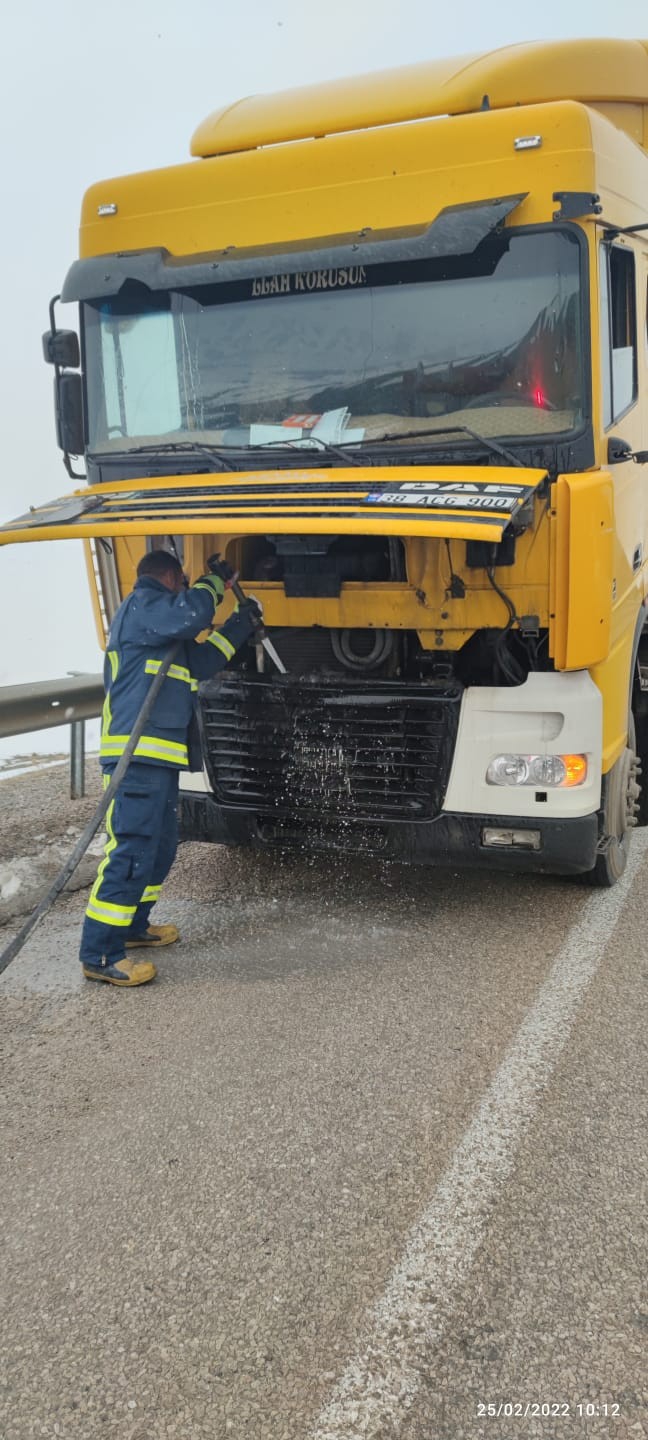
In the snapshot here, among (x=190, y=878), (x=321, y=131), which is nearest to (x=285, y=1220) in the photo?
(x=190, y=878)

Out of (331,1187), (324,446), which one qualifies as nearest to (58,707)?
(324,446)

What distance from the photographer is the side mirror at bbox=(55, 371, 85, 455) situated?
5461 millimetres

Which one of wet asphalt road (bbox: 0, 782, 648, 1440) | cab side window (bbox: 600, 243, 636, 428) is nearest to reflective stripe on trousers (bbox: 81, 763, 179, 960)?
wet asphalt road (bbox: 0, 782, 648, 1440)

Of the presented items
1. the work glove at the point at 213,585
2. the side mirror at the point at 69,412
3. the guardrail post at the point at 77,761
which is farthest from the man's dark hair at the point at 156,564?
the guardrail post at the point at 77,761

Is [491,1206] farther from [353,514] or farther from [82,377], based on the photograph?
[82,377]

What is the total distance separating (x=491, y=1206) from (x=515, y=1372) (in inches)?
22.1

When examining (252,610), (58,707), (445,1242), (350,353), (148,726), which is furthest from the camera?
(58,707)

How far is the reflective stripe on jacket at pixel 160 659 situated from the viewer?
4.44 metres

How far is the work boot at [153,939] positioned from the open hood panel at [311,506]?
165cm

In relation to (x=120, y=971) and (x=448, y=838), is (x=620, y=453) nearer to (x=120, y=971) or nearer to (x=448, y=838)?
(x=448, y=838)

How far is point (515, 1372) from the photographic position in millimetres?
2312

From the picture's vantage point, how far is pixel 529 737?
4586 millimetres

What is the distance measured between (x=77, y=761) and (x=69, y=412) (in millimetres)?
2323

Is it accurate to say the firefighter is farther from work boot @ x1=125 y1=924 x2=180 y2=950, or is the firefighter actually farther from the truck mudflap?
the truck mudflap
